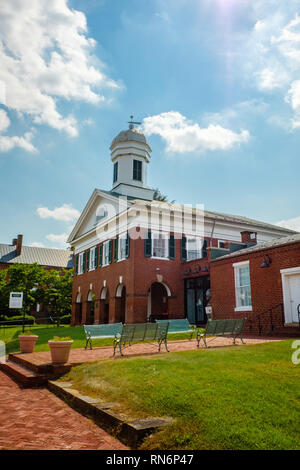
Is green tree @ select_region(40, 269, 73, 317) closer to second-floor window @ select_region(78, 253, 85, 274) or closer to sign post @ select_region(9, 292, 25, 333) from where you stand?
second-floor window @ select_region(78, 253, 85, 274)

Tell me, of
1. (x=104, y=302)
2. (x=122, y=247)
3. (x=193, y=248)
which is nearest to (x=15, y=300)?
(x=122, y=247)

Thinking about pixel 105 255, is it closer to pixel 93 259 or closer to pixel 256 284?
pixel 93 259

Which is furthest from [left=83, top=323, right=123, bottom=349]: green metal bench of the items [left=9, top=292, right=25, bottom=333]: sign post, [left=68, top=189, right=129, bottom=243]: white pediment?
[left=68, top=189, right=129, bottom=243]: white pediment

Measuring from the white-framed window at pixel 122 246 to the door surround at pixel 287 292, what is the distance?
10633 mm

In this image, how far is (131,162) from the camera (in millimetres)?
27984

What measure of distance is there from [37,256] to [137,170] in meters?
39.6

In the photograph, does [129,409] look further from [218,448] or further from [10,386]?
[10,386]

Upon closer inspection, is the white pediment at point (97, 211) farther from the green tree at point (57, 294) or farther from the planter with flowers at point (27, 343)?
the planter with flowers at point (27, 343)

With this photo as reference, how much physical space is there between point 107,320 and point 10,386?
18.7 m

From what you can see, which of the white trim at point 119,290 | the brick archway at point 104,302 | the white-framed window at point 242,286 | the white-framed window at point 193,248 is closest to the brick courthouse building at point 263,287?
the white-framed window at point 242,286

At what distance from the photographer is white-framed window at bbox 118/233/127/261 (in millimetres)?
23344

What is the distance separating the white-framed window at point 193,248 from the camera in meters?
24.3

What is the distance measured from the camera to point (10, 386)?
333 inches

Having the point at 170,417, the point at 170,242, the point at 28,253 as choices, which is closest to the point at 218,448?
the point at 170,417
